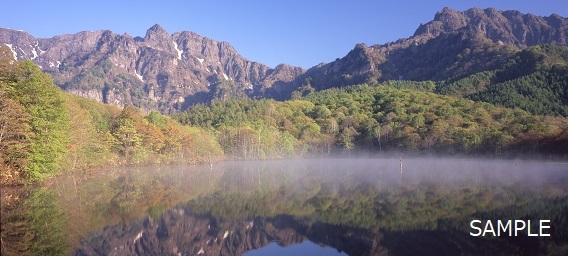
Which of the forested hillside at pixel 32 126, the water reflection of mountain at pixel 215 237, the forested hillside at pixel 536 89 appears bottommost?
the water reflection of mountain at pixel 215 237

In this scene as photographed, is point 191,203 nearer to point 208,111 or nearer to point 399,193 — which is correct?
point 399,193

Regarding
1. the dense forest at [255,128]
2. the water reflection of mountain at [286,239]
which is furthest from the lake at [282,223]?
the dense forest at [255,128]

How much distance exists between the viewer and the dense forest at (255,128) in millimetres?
32719

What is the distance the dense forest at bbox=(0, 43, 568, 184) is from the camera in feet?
107

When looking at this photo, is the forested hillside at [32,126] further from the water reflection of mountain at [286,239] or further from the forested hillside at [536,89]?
the forested hillside at [536,89]

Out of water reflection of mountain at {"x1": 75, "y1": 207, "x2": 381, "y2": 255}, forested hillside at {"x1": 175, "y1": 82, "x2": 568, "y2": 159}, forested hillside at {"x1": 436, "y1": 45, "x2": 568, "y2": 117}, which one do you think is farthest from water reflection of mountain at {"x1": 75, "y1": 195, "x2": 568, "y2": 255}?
forested hillside at {"x1": 436, "y1": 45, "x2": 568, "y2": 117}

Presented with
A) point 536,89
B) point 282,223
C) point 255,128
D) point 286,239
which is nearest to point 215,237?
point 286,239

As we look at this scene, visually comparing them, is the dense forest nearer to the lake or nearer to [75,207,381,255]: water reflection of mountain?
the lake

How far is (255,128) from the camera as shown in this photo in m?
132

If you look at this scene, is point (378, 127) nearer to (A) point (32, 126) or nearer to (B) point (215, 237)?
(A) point (32, 126)

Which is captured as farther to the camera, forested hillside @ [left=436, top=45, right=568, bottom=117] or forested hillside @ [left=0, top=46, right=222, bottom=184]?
forested hillside @ [left=436, top=45, right=568, bottom=117]

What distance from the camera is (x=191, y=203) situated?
25.0 metres

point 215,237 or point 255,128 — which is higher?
point 255,128

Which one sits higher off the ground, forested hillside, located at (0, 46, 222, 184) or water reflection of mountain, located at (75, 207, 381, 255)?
forested hillside, located at (0, 46, 222, 184)
